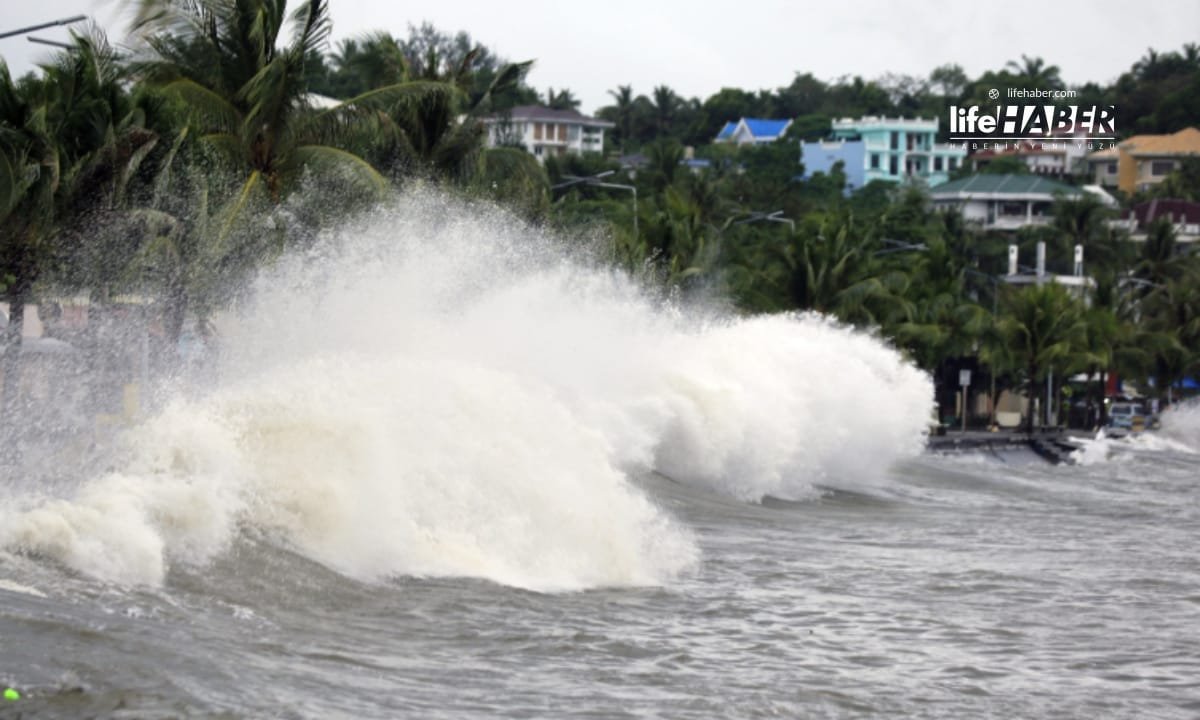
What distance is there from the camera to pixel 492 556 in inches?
Answer: 568

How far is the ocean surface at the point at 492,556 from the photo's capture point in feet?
32.5

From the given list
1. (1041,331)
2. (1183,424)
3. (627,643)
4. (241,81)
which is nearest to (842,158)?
(1183,424)

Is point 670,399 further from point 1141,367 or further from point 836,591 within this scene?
point 1141,367

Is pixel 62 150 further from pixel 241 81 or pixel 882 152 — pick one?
pixel 882 152

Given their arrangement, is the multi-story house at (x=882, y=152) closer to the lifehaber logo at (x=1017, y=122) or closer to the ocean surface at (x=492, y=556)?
the lifehaber logo at (x=1017, y=122)

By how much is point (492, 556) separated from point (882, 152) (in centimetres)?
13072

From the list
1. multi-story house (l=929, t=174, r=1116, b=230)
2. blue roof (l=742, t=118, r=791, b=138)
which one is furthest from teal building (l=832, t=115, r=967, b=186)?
multi-story house (l=929, t=174, r=1116, b=230)

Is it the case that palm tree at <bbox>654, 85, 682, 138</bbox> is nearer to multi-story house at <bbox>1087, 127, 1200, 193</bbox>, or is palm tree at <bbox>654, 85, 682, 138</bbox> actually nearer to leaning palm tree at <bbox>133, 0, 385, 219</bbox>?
multi-story house at <bbox>1087, 127, 1200, 193</bbox>

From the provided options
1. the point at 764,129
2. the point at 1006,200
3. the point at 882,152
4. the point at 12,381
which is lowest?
the point at 12,381

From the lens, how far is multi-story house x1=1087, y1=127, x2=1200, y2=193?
137 m

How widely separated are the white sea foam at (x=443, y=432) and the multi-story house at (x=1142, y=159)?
4514 inches

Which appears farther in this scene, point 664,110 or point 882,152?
point 664,110

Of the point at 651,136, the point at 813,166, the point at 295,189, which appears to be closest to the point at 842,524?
the point at 295,189

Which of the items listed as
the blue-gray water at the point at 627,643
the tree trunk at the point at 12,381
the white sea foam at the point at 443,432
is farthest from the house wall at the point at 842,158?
the blue-gray water at the point at 627,643
